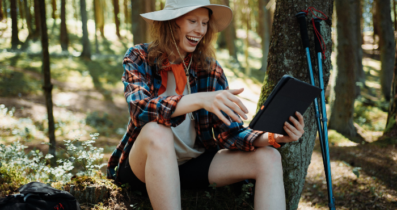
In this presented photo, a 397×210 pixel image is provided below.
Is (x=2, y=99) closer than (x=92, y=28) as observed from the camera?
Yes

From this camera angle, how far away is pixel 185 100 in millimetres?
1666

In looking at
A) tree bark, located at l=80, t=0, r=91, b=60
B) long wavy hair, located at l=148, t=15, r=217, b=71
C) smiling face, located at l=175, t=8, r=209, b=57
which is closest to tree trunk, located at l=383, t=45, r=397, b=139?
long wavy hair, located at l=148, t=15, r=217, b=71

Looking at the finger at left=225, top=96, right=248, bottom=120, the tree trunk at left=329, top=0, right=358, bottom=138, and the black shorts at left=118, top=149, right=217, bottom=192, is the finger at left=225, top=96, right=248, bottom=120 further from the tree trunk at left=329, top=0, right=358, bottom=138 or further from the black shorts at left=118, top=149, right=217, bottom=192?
the tree trunk at left=329, top=0, right=358, bottom=138

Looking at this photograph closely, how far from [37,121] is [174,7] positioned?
5.68 meters

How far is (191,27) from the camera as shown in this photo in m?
2.09

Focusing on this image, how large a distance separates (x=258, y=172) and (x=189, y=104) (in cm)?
65

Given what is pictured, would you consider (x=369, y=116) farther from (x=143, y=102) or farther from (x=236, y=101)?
(x=143, y=102)

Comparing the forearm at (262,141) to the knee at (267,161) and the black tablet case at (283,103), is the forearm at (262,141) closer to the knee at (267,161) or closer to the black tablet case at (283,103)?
the knee at (267,161)

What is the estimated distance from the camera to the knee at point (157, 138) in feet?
5.57

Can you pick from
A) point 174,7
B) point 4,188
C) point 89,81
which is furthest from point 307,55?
point 89,81

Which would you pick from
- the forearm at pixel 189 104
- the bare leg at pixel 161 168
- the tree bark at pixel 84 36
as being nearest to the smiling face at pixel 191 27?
the forearm at pixel 189 104

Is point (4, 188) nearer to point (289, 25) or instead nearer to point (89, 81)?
point (289, 25)

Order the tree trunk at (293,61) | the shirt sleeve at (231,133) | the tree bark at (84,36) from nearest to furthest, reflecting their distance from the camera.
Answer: the shirt sleeve at (231,133) < the tree trunk at (293,61) < the tree bark at (84,36)

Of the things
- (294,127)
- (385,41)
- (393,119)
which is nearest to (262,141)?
(294,127)
